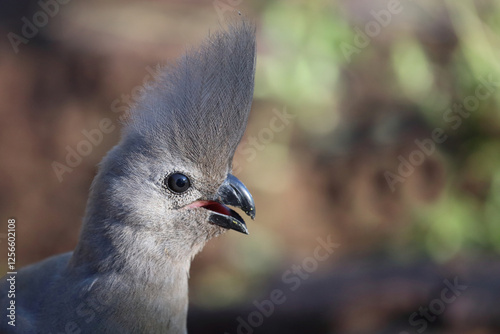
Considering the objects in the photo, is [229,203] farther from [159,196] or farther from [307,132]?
[307,132]

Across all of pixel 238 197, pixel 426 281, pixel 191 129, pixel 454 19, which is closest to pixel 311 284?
pixel 426 281

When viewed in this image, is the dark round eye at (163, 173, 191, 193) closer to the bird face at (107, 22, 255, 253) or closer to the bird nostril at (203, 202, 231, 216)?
the bird face at (107, 22, 255, 253)

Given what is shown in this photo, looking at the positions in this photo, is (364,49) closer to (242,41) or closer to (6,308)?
(242,41)

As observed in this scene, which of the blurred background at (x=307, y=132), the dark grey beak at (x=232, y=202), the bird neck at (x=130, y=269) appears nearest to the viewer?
the bird neck at (x=130, y=269)

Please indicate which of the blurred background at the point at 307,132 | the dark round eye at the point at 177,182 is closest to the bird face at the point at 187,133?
the dark round eye at the point at 177,182

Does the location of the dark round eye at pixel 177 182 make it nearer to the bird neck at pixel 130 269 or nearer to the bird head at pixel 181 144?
the bird head at pixel 181 144

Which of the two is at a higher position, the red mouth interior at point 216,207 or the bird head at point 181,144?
the bird head at point 181,144

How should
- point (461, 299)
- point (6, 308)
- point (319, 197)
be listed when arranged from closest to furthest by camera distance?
point (6, 308) → point (461, 299) → point (319, 197)

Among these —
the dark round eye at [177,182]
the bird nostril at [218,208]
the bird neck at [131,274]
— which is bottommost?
the bird neck at [131,274]
